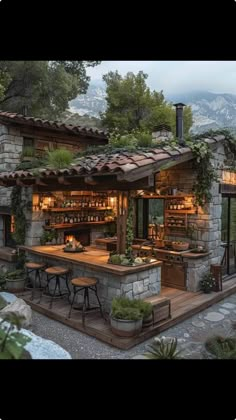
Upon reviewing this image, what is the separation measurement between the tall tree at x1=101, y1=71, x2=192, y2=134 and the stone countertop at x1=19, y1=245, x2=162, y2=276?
10.1 metres

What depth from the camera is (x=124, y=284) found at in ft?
17.6

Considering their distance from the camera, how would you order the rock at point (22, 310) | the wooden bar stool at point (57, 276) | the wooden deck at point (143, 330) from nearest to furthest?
the wooden deck at point (143, 330) < the rock at point (22, 310) < the wooden bar stool at point (57, 276)

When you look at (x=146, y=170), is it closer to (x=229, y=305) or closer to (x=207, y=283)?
(x=207, y=283)

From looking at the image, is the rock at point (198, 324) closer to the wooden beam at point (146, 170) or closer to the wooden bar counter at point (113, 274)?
the wooden bar counter at point (113, 274)

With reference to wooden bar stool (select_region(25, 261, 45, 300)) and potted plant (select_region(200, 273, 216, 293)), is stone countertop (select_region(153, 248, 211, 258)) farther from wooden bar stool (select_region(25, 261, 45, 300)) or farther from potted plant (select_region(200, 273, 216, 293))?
wooden bar stool (select_region(25, 261, 45, 300))

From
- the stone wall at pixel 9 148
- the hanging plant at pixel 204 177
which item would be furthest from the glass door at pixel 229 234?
the stone wall at pixel 9 148

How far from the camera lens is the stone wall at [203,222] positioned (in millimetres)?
7082

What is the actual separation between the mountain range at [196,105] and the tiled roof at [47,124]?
7820 millimetres

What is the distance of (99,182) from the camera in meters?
5.45

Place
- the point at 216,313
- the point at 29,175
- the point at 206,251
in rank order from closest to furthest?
1. the point at 216,313
2. the point at 29,175
3. the point at 206,251
